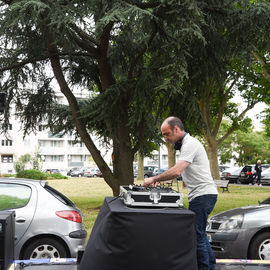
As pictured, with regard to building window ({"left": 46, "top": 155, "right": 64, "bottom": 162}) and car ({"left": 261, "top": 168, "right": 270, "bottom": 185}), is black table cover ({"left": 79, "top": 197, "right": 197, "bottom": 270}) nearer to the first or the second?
car ({"left": 261, "top": 168, "right": 270, "bottom": 185})

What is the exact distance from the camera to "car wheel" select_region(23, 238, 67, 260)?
22.7 ft

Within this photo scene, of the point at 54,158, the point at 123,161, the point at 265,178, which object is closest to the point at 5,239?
the point at 123,161

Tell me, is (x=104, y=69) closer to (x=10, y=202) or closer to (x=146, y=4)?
(x=146, y=4)

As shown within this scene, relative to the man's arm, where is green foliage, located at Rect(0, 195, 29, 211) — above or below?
below

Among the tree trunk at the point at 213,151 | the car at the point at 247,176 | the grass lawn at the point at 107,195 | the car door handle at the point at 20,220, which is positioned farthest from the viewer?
the car at the point at 247,176

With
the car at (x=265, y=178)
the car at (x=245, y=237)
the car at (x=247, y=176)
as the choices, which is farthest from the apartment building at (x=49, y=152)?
the car at (x=245, y=237)

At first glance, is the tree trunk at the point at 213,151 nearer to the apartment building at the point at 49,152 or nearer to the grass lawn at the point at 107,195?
the grass lawn at the point at 107,195

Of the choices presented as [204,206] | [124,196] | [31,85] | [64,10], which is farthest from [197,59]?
[124,196]

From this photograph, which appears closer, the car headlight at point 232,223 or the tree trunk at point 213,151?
the car headlight at point 232,223

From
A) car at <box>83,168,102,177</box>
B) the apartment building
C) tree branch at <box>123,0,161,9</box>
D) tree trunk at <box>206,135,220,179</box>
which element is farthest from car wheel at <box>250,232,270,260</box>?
the apartment building

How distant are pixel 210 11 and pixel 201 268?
30.3 feet

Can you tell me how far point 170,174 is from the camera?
476 centimetres

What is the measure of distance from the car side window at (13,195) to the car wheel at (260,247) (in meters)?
3.51

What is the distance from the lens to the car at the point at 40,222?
6906mm
